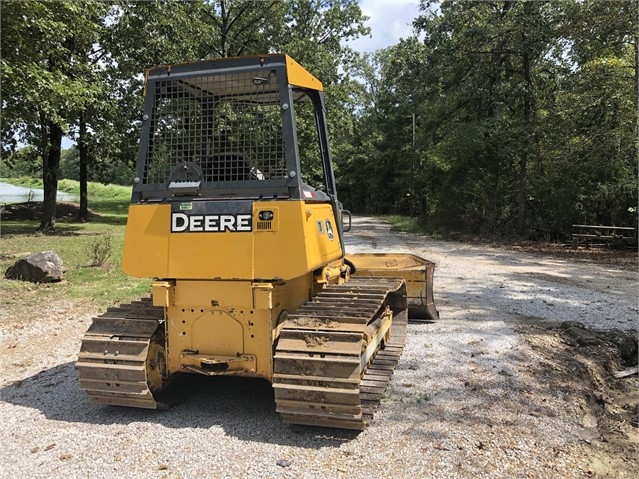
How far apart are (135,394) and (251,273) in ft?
4.10

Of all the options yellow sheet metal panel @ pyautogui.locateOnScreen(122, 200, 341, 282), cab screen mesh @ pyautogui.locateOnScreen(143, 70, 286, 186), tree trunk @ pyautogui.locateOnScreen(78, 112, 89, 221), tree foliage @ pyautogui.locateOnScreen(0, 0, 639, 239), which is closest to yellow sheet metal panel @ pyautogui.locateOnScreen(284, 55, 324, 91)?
cab screen mesh @ pyautogui.locateOnScreen(143, 70, 286, 186)

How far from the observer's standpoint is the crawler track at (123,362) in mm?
3871

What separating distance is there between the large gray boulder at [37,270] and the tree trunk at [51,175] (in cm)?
1116

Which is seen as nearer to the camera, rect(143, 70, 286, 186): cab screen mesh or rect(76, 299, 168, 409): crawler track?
rect(76, 299, 168, 409): crawler track

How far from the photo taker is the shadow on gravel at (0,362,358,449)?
3732 millimetres

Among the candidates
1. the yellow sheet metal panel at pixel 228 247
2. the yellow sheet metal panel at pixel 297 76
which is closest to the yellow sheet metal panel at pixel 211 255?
the yellow sheet metal panel at pixel 228 247

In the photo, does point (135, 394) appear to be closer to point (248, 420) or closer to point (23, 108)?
point (248, 420)

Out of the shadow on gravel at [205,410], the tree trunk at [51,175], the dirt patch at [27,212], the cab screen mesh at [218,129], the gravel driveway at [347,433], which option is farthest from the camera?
the dirt patch at [27,212]

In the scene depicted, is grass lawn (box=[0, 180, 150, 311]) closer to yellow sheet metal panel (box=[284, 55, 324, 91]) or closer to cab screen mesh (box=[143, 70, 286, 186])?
cab screen mesh (box=[143, 70, 286, 186])

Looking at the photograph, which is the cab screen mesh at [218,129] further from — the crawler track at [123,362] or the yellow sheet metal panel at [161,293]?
the crawler track at [123,362]

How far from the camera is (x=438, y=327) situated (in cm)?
685

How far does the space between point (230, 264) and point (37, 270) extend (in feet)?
22.6

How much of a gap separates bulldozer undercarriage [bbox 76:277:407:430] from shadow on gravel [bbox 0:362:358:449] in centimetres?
14

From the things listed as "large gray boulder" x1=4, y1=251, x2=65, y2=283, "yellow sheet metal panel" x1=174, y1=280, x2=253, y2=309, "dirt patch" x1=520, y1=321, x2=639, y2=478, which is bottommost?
"dirt patch" x1=520, y1=321, x2=639, y2=478
